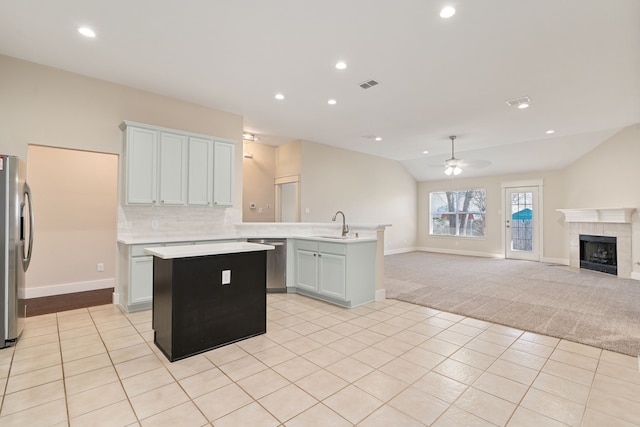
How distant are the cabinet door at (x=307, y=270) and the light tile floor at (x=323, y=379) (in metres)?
1.05

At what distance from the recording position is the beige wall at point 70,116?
3.46 m

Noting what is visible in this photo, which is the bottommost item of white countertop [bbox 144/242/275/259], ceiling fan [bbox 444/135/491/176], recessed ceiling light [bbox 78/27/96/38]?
white countertop [bbox 144/242/275/259]

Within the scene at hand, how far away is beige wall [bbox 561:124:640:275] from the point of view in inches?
229

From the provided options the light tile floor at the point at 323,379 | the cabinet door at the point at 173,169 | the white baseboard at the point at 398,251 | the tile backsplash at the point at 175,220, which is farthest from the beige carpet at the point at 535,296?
the cabinet door at the point at 173,169

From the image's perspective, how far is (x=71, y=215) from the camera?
4.73 m

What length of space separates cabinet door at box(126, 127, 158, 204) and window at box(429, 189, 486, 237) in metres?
8.54

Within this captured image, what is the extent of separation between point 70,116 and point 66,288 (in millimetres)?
2617

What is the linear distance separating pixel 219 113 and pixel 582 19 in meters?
4.66

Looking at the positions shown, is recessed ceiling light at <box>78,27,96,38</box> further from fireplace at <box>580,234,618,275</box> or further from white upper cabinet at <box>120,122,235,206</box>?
fireplace at <box>580,234,618,275</box>

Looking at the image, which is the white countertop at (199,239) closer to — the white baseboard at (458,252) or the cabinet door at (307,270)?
the cabinet door at (307,270)

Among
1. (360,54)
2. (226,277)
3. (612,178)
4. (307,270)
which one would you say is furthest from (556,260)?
(226,277)

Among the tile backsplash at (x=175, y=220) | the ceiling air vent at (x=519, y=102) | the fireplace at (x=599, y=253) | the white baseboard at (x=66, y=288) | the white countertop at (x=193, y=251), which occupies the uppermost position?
the ceiling air vent at (x=519, y=102)

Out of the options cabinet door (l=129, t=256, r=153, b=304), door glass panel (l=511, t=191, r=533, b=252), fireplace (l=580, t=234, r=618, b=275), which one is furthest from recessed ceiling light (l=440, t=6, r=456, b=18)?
door glass panel (l=511, t=191, r=533, b=252)

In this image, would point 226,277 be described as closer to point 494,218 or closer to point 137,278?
point 137,278
